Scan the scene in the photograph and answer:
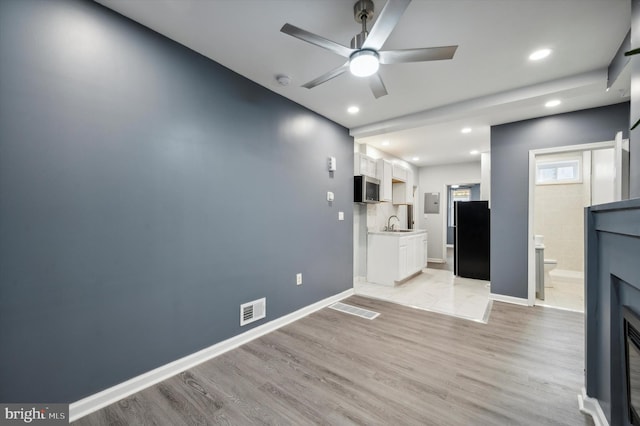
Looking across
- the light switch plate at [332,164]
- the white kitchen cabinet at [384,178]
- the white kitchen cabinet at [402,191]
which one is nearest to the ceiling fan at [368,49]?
the light switch plate at [332,164]

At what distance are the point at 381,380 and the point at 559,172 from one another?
5899mm

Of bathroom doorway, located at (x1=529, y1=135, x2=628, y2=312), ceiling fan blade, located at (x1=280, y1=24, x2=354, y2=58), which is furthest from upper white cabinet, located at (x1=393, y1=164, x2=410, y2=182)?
ceiling fan blade, located at (x1=280, y1=24, x2=354, y2=58)

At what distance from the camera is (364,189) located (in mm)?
4160

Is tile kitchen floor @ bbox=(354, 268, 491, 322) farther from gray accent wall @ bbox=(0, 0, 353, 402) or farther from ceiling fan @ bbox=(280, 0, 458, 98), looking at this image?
ceiling fan @ bbox=(280, 0, 458, 98)

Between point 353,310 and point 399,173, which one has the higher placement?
point 399,173

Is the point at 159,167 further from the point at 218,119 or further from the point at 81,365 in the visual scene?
the point at 81,365

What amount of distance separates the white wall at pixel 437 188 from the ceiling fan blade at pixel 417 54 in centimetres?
572

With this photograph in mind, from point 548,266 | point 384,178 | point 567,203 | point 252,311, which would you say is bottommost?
point 252,311

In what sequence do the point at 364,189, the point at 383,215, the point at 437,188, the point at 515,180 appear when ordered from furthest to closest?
the point at 437,188, the point at 383,215, the point at 364,189, the point at 515,180

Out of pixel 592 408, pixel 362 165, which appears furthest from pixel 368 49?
pixel 362 165

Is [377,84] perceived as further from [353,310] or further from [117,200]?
[353,310]

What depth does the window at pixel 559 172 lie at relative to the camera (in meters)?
5.00

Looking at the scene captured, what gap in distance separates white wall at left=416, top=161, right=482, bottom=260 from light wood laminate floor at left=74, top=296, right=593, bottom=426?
4.18 meters

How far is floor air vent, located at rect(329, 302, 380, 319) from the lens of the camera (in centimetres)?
313
